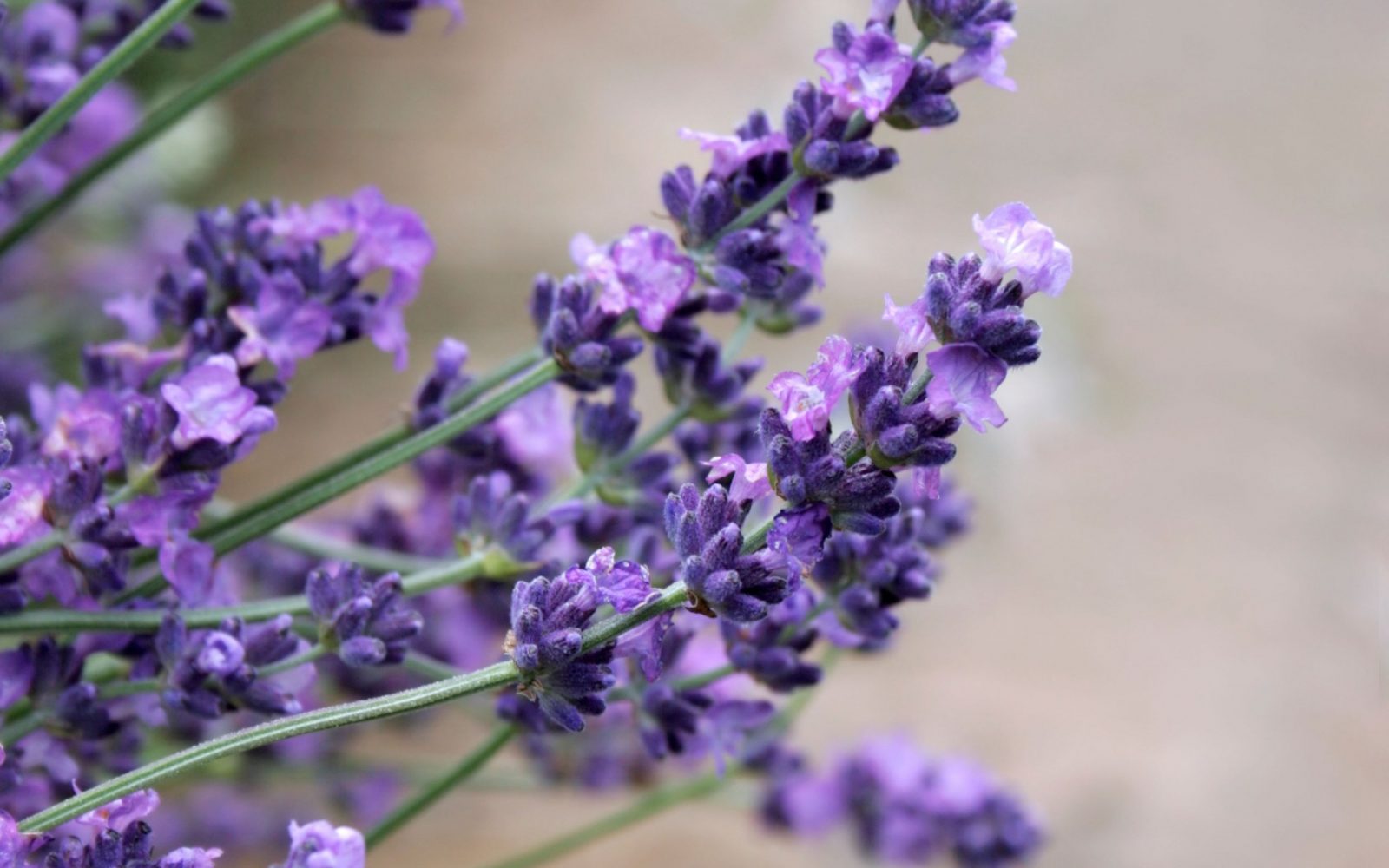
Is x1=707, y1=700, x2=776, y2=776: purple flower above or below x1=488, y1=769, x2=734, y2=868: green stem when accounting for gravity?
below

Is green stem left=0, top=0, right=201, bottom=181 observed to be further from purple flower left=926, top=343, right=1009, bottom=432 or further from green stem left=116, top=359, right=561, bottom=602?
purple flower left=926, top=343, right=1009, bottom=432

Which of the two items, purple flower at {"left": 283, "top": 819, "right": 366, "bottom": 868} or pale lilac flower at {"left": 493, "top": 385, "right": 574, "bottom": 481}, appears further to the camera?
pale lilac flower at {"left": 493, "top": 385, "right": 574, "bottom": 481}

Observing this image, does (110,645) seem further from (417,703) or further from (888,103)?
(888,103)

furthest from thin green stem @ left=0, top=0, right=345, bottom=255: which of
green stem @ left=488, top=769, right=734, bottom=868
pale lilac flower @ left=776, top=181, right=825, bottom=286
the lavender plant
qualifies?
green stem @ left=488, top=769, right=734, bottom=868

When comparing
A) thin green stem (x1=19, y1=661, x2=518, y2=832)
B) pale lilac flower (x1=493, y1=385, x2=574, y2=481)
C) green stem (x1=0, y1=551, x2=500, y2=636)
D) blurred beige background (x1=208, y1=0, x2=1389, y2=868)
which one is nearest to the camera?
thin green stem (x1=19, y1=661, x2=518, y2=832)

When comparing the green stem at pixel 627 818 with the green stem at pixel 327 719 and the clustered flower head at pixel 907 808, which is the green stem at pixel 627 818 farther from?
the green stem at pixel 327 719
